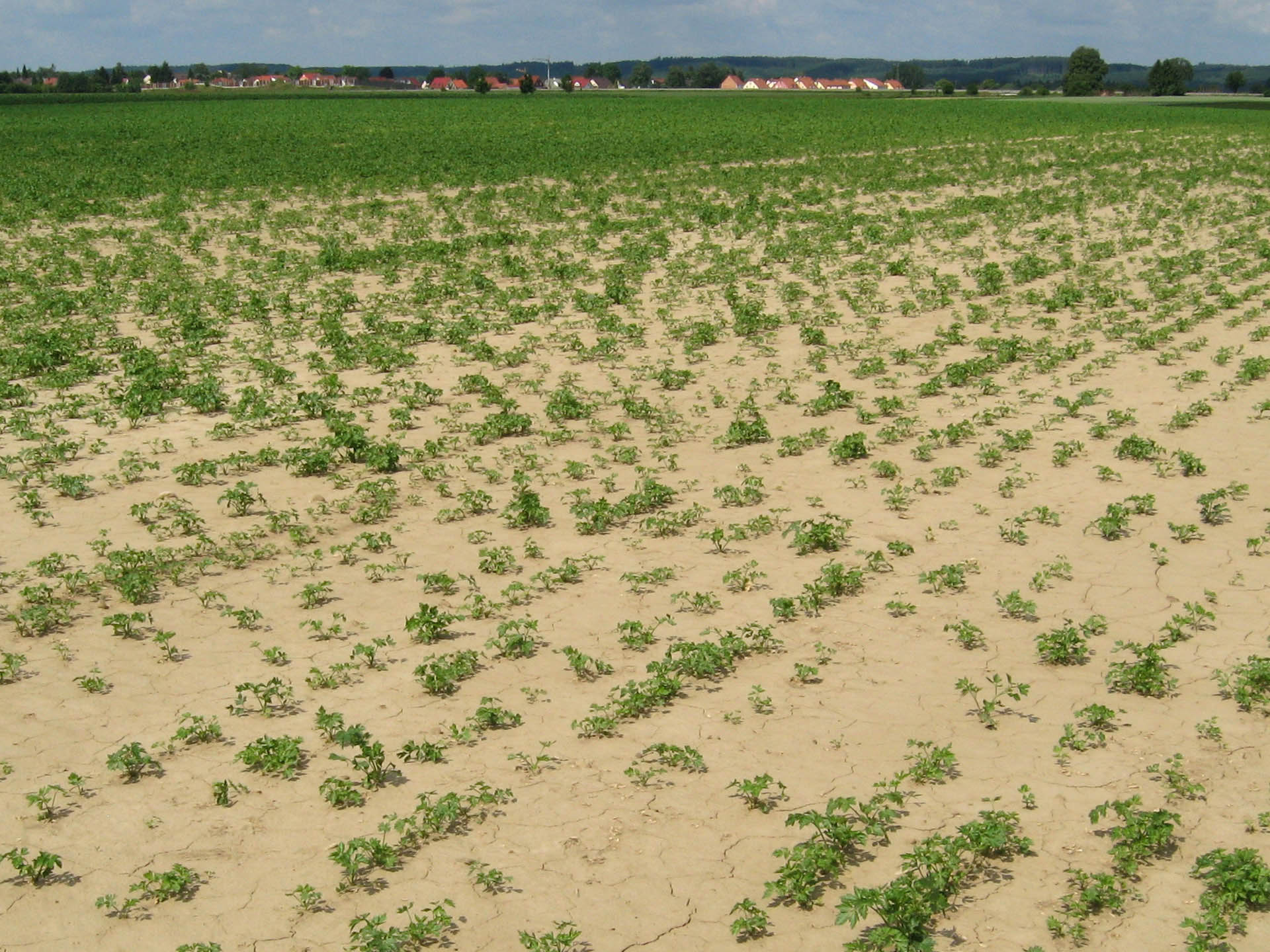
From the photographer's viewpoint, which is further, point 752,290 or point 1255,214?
point 1255,214

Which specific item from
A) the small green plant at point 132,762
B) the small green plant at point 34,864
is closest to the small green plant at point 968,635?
the small green plant at point 132,762

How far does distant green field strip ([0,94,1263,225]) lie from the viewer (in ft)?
110

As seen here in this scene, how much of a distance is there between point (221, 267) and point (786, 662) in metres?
17.1

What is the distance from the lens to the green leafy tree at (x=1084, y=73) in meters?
148

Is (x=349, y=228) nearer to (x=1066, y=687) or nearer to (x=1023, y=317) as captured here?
(x=1023, y=317)

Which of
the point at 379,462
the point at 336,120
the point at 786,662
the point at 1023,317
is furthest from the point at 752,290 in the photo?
the point at 336,120

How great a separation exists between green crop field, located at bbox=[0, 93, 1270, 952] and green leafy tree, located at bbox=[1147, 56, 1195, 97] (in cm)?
14362

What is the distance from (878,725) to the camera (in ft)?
24.0

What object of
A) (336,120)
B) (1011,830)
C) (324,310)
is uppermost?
(336,120)

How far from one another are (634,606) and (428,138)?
155 feet

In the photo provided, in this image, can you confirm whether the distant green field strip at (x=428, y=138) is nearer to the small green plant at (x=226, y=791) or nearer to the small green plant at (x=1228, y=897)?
the small green plant at (x=226, y=791)

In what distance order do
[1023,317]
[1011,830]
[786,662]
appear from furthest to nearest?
1. [1023,317]
2. [786,662]
3. [1011,830]

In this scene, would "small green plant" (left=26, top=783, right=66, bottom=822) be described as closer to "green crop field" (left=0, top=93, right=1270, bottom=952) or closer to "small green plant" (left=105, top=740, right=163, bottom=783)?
"green crop field" (left=0, top=93, right=1270, bottom=952)

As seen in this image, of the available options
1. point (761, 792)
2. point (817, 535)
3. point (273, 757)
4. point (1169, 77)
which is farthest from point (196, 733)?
point (1169, 77)
